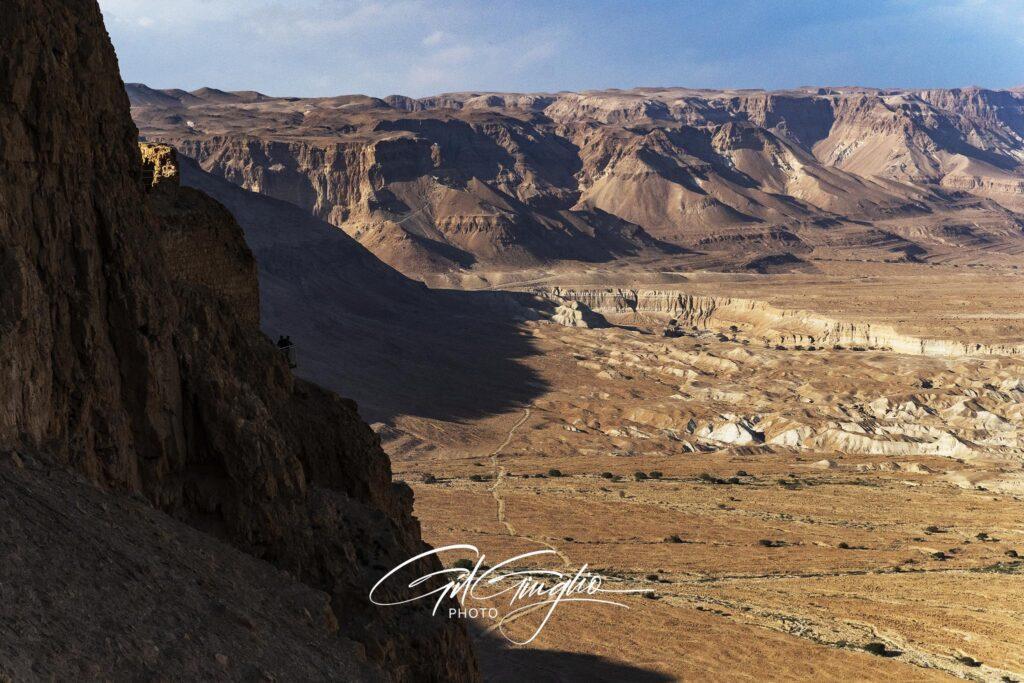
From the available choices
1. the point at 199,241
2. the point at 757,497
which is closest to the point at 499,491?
the point at 757,497

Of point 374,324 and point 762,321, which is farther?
point 762,321

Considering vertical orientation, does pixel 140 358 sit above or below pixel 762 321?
above

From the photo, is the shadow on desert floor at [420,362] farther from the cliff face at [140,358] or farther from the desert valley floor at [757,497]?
the cliff face at [140,358]

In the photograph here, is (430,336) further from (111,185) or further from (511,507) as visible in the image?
(111,185)

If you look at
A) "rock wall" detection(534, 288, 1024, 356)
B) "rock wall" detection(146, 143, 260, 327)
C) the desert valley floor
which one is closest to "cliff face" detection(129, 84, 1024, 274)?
"rock wall" detection(534, 288, 1024, 356)

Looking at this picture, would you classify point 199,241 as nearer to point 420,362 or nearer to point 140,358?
point 140,358

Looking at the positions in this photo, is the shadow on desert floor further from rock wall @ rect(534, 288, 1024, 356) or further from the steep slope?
rock wall @ rect(534, 288, 1024, 356)
